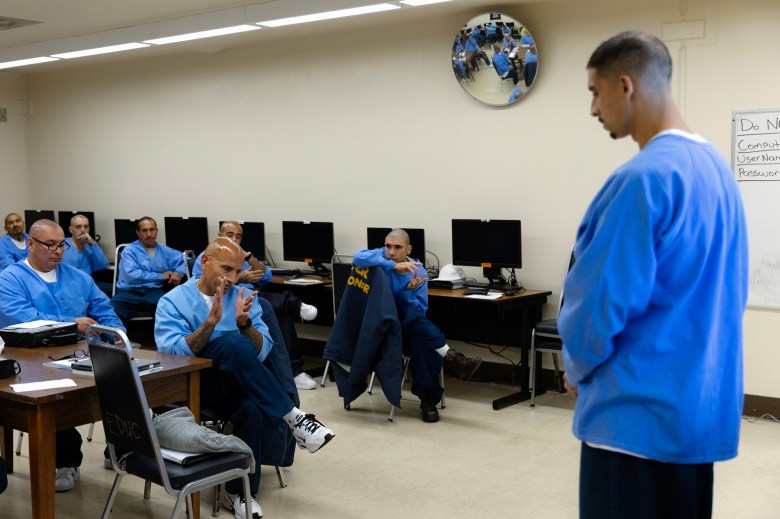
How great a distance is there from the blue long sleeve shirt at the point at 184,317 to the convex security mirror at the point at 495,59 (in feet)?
10.5

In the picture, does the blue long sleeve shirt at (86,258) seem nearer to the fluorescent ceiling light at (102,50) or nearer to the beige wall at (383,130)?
the beige wall at (383,130)

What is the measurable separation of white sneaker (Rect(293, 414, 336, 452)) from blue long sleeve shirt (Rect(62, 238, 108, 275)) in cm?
478

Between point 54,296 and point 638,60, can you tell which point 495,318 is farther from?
point 638,60

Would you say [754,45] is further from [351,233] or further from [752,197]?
[351,233]

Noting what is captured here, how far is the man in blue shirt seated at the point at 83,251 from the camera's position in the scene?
7.99 m

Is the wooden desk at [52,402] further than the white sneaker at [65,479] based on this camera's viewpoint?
No

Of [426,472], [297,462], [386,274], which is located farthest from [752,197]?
[297,462]

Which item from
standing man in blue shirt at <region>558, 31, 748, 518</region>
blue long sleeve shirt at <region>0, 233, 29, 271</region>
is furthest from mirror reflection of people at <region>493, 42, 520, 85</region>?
blue long sleeve shirt at <region>0, 233, 29, 271</region>

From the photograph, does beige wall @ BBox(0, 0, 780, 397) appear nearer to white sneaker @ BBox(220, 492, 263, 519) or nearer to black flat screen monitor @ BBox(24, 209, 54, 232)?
black flat screen monitor @ BBox(24, 209, 54, 232)

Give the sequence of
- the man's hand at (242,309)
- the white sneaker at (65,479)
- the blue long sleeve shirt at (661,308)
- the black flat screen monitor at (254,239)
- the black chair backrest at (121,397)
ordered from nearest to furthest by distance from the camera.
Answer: the blue long sleeve shirt at (661,308), the black chair backrest at (121,397), the man's hand at (242,309), the white sneaker at (65,479), the black flat screen monitor at (254,239)

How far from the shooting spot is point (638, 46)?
1700 mm

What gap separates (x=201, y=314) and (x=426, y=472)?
142 centimetres

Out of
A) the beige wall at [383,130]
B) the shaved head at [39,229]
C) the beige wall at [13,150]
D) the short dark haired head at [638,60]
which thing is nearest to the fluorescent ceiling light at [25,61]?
the beige wall at [383,130]

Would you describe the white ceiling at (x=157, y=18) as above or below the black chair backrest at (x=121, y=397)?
above
